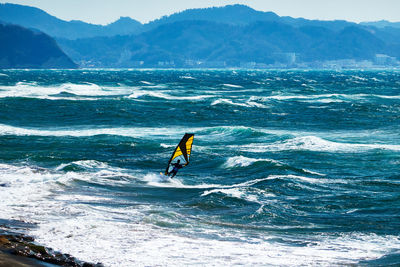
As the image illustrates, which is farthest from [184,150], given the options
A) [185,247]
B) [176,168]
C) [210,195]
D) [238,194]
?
[185,247]

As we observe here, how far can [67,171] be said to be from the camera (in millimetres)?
25031

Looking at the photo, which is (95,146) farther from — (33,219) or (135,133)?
(33,219)

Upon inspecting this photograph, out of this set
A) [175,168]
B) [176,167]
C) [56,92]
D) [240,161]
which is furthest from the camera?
[56,92]

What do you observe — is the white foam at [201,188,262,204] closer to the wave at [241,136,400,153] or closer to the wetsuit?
the wetsuit

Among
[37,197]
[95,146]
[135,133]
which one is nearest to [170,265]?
[37,197]

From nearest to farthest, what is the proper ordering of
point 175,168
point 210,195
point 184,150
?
point 210,195
point 184,150
point 175,168

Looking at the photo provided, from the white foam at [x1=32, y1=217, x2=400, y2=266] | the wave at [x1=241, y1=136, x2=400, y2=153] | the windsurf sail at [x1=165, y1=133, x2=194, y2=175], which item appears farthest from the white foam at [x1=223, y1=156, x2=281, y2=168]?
the white foam at [x1=32, y1=217, x2=400, y2=266]

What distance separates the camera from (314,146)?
32594mm

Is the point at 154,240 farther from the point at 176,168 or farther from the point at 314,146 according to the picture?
the point at 314,146

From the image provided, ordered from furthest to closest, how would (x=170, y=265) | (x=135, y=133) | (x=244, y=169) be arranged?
(x=135, y=133)
(x=244, y=169)
(x=170, y=265)

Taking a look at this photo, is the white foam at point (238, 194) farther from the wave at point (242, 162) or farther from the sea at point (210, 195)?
the wave at point (242, 162)

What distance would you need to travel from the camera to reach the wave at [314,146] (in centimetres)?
3169

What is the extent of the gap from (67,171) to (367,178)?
12.5 m

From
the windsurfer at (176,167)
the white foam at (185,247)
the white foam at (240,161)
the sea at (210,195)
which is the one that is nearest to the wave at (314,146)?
the sea at (210,195)
